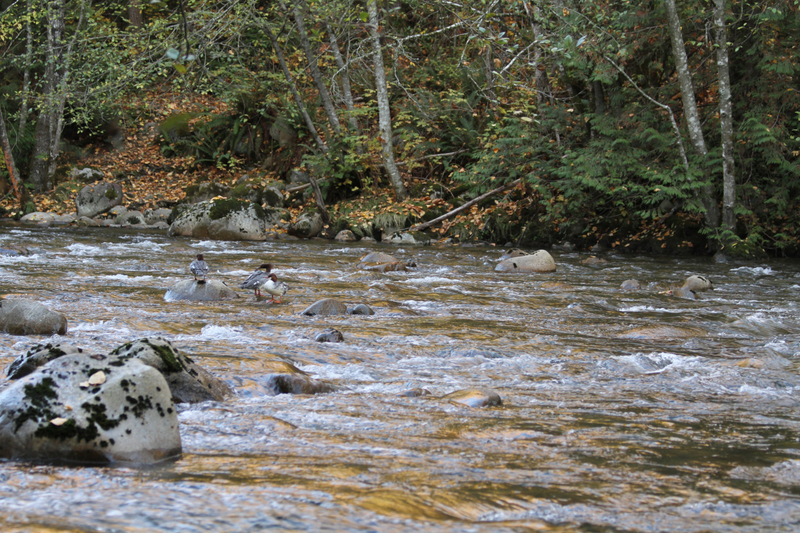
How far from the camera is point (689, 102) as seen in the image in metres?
12.2

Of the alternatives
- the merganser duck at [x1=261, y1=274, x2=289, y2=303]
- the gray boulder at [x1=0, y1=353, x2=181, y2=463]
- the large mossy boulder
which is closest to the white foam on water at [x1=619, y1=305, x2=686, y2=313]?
the merganser duck at [x1=261, y1=274, x2=289, y2=303]

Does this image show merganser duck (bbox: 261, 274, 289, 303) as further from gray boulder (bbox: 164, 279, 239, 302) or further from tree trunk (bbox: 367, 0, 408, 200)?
tree trunk (bbox: 367, 0, 408, 200)

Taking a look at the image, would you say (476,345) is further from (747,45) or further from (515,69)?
(515,69)

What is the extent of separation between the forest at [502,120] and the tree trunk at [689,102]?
1.4 inches

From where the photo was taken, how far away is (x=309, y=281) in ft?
30.9

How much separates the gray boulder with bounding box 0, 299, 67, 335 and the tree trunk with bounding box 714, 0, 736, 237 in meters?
11.0

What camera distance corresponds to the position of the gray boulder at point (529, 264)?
1108cm

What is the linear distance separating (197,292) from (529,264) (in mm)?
5687

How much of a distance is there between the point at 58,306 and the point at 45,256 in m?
4.86

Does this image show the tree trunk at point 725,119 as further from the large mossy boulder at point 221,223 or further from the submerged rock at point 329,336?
the large mossy boulder at point 221,223

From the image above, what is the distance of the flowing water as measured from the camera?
246 cm

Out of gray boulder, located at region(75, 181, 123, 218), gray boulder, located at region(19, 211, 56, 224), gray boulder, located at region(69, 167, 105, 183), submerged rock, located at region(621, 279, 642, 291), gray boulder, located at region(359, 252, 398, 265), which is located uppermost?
gray boulder, located at region(69, 167, 105, 183)

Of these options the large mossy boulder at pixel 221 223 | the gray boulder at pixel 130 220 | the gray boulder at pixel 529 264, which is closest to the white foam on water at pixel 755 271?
the gray boulder at pixel 529 264

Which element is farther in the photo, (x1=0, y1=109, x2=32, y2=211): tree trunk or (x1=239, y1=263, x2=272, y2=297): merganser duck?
(x1=0, y1=109, x2=32, y2=211): tree trunk
